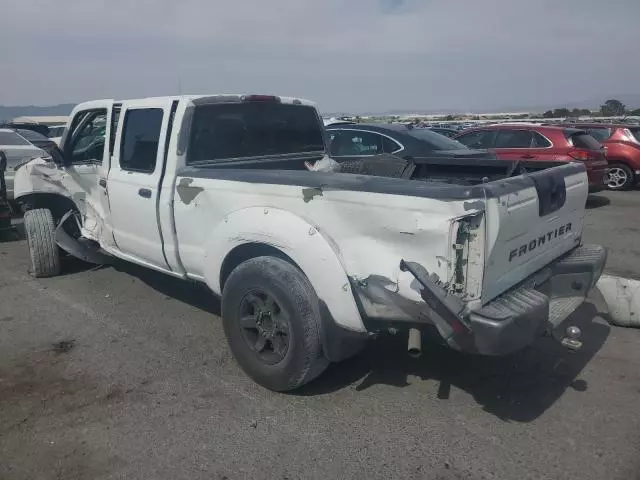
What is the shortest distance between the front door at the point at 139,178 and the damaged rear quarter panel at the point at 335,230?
700 millimetres

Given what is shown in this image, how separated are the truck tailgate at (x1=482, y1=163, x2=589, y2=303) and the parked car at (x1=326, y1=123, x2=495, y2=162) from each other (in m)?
4.50

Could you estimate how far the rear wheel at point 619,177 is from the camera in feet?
45.0

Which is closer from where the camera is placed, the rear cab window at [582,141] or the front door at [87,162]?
the front door at [87,162]

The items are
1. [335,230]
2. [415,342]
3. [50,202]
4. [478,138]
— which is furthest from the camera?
[478,138]

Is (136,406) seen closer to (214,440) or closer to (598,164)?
(214,440)

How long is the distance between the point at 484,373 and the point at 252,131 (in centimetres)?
271

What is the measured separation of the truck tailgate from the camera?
298cm

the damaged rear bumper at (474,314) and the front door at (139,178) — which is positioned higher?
the front door at (139,178)

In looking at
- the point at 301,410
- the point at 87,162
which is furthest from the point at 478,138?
the point at 301,410

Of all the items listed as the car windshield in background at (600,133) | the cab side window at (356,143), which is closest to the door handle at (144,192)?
the cab side window at (356,143)

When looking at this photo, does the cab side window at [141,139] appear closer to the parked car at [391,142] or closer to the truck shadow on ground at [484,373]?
the truck shadow on ground at [484,373]

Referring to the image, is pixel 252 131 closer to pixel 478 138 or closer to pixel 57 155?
pixel 57 155

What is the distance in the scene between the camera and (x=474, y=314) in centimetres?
293

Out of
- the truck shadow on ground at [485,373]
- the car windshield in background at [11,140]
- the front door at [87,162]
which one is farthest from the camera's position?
the car windshield in background at [11,140]
